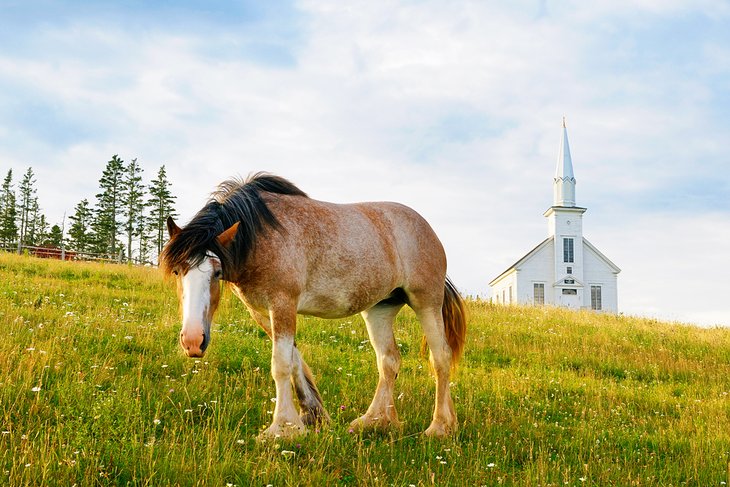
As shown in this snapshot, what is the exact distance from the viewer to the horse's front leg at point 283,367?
5777 millimetres

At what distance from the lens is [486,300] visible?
2291 cm

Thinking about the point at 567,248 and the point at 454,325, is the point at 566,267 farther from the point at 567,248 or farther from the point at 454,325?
the point at 454,325

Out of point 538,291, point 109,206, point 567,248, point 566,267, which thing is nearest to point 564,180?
point 567,248

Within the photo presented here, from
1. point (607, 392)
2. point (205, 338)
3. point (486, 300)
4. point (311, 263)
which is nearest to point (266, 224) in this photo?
point (311, 263)

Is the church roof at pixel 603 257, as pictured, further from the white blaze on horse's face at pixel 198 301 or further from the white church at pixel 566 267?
the white blaze on horse's face at pixel 198 301

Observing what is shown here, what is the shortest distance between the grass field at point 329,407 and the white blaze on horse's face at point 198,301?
844 millimetres

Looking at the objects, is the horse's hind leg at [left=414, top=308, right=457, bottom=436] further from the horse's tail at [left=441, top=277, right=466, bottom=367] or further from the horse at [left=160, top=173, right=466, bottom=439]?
the horse's tail at [left=441, top=277, right=466, bottom=367]

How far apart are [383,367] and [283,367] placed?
189 centimetres

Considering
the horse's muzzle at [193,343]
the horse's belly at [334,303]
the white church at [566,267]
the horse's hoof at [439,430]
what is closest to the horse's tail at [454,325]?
the horse's hoof at [439,430]

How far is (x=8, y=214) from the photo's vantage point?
7369 cm

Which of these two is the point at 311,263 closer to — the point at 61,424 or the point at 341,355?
the point at 61,424

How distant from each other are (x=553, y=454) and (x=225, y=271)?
165 inches

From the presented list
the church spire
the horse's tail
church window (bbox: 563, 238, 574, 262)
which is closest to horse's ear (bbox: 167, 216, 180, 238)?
the horse's tail

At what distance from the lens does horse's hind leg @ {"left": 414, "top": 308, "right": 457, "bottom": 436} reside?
23.6ft
